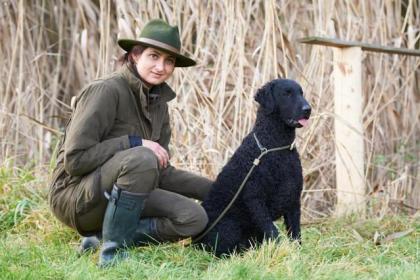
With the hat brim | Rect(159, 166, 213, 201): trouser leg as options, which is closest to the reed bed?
Rect(159, 166, 213, 201): trouser leg

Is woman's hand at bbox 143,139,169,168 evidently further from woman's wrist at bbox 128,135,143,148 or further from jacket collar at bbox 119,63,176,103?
jacket collar at bbox 119,63,176,103

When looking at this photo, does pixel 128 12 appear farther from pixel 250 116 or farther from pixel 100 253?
pixel 100 253

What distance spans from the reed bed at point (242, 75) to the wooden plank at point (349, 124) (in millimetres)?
101

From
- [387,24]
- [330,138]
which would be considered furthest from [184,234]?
[387,24]

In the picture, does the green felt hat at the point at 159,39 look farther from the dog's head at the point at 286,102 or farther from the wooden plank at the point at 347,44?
the wooden plank at the point at 347,44

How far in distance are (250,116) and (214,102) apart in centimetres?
27

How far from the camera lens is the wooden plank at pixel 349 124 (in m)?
4.30

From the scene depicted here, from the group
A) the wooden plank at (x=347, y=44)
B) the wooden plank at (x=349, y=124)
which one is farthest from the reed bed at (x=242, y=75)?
the wooden plank at (x=347, y=44)

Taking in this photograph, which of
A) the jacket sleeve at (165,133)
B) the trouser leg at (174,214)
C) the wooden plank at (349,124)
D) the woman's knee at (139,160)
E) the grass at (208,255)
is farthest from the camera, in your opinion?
the wooden plank at (349,124)

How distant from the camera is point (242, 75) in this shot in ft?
14.6

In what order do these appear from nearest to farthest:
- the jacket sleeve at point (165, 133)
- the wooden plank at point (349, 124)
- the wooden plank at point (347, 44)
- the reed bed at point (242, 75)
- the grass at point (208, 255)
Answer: the grass at point (208, 255)
the jacket sleeve at point (165, 133)
the wooden plank at point (347, 44)
the wooden plank at point (349, 124)
the reed bed at point (242, 75)

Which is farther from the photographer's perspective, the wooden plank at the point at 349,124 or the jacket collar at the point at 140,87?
the wooden plank at the point at 349,124

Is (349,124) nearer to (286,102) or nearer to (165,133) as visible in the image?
(286,102)

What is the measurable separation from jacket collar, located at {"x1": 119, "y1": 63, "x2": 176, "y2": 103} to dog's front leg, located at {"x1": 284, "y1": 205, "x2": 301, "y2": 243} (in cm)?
79
